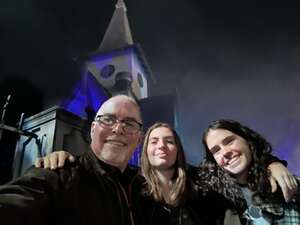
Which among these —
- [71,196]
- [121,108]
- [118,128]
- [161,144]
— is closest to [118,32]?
[161,144]

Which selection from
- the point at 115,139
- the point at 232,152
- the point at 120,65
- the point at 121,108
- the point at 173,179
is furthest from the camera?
the point at 120,65

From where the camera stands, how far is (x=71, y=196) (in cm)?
184

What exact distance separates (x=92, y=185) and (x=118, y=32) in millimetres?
42491

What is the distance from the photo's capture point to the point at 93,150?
2334 mm

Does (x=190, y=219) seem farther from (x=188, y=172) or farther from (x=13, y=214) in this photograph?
(x=13, y=214)

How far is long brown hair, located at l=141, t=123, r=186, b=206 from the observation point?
2.70 m

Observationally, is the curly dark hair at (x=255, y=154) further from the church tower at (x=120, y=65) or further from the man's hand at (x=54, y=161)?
the church tower at (x=120, y=65)

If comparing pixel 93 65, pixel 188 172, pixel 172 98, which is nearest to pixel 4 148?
pixel 188 172

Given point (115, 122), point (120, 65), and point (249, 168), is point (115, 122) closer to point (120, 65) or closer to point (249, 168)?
point (249, 168)

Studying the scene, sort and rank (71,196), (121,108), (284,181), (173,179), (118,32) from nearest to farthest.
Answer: (71,196) → (121,108) → (284,181) → (173,179) → (118,32)

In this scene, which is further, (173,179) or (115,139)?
(173,179)

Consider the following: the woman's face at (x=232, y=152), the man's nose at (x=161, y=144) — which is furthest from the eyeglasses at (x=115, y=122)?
the woman's face at (x=232, y=152)

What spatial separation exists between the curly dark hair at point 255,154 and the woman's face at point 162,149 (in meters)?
0.42

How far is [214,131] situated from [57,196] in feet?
5.76
